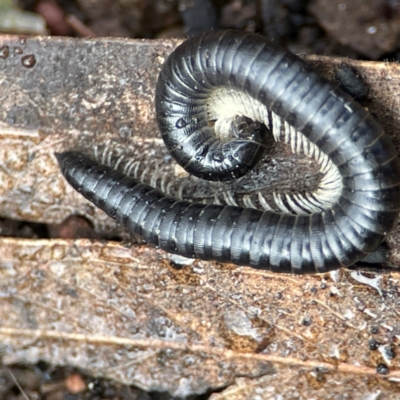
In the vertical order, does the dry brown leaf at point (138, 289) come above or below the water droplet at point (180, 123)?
below

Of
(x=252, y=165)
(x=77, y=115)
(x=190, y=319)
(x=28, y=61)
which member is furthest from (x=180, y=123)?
(x=190, y=319)

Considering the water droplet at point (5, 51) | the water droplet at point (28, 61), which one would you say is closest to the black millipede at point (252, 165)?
the water droplet at point (28, 61)

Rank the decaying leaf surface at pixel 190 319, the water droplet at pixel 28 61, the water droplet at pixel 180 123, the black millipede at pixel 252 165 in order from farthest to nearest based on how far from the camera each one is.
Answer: the water droplet at pixel 28 61
the water droplet at pixel 180 123
the decaying leaf surface at pixel 190 319
the black millipede at pixel 252 165

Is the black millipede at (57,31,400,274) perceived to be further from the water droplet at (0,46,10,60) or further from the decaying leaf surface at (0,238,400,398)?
the water droplet at (0,46,10,60)

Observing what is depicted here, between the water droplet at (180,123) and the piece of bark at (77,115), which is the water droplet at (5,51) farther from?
the water droplet at (180,123)

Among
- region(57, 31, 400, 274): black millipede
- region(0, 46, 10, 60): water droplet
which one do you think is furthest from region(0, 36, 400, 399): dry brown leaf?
region(57, 31, 400, 274): black millipede

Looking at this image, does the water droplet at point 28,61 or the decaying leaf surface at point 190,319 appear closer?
the decaying leaf surface at point 190,319

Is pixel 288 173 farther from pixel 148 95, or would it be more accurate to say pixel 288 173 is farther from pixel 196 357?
pixel 196 357

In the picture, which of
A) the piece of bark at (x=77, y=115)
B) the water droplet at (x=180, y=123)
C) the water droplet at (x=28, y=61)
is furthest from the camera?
the water droplet at (x=28, y=61)
